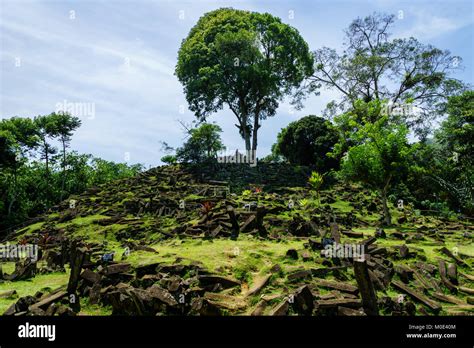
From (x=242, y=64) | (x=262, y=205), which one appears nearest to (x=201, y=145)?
(x=242, y=64)

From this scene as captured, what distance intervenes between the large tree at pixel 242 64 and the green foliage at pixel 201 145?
4983 mm

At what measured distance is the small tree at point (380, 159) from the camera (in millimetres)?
18906

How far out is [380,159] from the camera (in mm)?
19109

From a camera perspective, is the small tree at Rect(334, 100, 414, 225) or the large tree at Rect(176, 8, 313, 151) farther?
the large tree at Rect(176, 8, 313, 151)

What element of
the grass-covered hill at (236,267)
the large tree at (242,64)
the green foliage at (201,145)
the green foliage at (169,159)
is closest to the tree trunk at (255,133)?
the large tree at (242,64)

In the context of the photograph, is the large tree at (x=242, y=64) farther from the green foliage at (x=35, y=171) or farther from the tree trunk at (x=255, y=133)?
the green foliage at (x=35, y=171)

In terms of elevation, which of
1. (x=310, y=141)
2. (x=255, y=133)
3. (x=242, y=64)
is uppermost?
(x=242, y=64)

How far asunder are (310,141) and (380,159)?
1654 centimetres

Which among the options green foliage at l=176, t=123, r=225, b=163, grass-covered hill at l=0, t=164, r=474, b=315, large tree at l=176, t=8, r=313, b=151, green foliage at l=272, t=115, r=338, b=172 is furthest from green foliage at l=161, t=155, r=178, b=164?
grass-covered hill at l=0, t=164, r=474, b=315

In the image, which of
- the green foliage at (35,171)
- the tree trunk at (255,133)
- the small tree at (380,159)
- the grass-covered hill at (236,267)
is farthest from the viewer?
the tree trunk at (255,133)

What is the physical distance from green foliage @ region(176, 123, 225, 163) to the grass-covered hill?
15311 mm

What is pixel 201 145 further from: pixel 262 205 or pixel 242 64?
pixel 262 205

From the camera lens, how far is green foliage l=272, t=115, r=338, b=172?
111 ft

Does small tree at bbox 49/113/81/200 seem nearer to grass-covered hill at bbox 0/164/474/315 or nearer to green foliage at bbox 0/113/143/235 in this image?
green foliage at bbox 0/113/143/235
